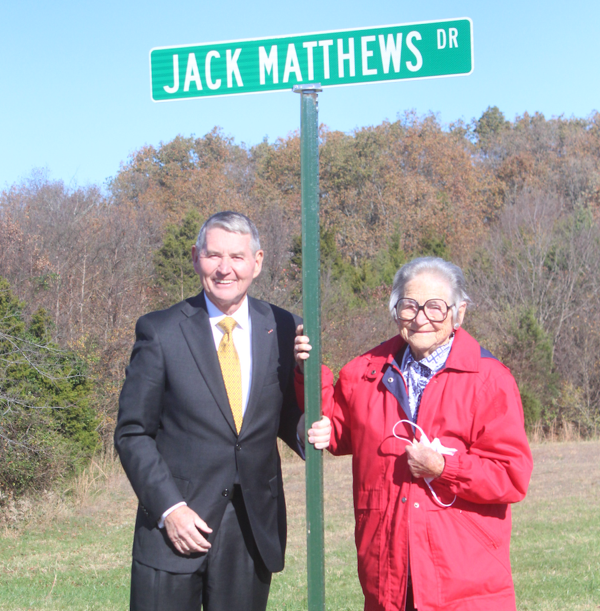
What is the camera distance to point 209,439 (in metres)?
2.75

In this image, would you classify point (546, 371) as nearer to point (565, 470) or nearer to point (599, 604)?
point (565, 470)

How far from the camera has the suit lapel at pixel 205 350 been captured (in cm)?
277

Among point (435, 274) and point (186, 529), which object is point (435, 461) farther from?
point (186, 529)

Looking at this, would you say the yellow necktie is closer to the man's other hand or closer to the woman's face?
the man's other hand

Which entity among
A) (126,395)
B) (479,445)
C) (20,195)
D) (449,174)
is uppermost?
(449,174)

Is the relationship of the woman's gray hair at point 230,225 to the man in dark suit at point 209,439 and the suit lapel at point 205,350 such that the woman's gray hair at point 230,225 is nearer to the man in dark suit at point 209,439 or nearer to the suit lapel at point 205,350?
the man in dark suit at point 209,439

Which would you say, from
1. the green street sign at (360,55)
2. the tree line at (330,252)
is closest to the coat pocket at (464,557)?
the green street sign at (360,55)

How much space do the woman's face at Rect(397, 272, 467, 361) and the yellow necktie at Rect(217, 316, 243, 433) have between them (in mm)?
656

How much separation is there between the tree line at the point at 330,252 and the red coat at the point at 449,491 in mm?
7993

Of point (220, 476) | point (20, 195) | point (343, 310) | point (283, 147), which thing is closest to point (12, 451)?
point (220, 476)

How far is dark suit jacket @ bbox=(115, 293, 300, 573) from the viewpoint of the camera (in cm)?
269

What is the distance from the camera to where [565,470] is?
44.0 feet

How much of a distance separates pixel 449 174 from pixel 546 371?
22.7 metres

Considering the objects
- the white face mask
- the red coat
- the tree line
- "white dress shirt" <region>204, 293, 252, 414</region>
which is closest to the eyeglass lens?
the red coat
